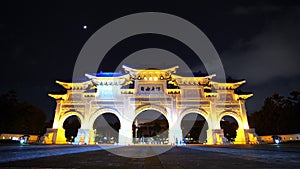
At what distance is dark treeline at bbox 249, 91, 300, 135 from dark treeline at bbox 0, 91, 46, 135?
3645 cm

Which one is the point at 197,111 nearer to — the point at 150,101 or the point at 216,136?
the point at 216,136

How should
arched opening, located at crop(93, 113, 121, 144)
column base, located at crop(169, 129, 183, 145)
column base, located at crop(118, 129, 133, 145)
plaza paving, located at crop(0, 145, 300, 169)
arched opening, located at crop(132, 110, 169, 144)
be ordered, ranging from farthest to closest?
arched opening, located at crop(93, 113, 121, 144) → arched opening, located at crop(132, 110, 169, 144) → column base, located at crop(118, 129, 133, 145) → column base, located at crop(169, 129, 183, 145) → plaza paving, located at crop(0, 145, 300, 169)

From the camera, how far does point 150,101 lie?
85.4ft

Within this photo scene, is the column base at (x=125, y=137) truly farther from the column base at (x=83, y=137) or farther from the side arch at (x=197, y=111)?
the side arch at (x=197, y=111)

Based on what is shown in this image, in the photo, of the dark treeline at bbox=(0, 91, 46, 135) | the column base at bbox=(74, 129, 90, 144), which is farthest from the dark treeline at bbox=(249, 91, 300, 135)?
the dark treeline at bbox=(0, 91, 46, 135)

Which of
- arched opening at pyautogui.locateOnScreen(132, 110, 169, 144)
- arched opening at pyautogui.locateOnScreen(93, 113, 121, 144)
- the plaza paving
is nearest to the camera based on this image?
the plaza paving

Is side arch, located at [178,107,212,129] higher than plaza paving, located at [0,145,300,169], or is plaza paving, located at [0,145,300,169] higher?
side arch, located at [178,107,212,129]

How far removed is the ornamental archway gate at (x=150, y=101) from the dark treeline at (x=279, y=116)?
744 centimetres

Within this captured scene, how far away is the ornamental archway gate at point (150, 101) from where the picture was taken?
25.3m

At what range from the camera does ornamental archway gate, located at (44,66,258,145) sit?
2528 cm

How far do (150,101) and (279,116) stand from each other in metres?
20.5

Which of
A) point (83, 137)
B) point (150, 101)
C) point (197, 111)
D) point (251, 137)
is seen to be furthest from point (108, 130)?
point (251, 137)

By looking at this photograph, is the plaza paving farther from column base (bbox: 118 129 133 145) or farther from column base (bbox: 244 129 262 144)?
column base (bbox: 244 129 262 144)

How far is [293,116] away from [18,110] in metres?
38.7
